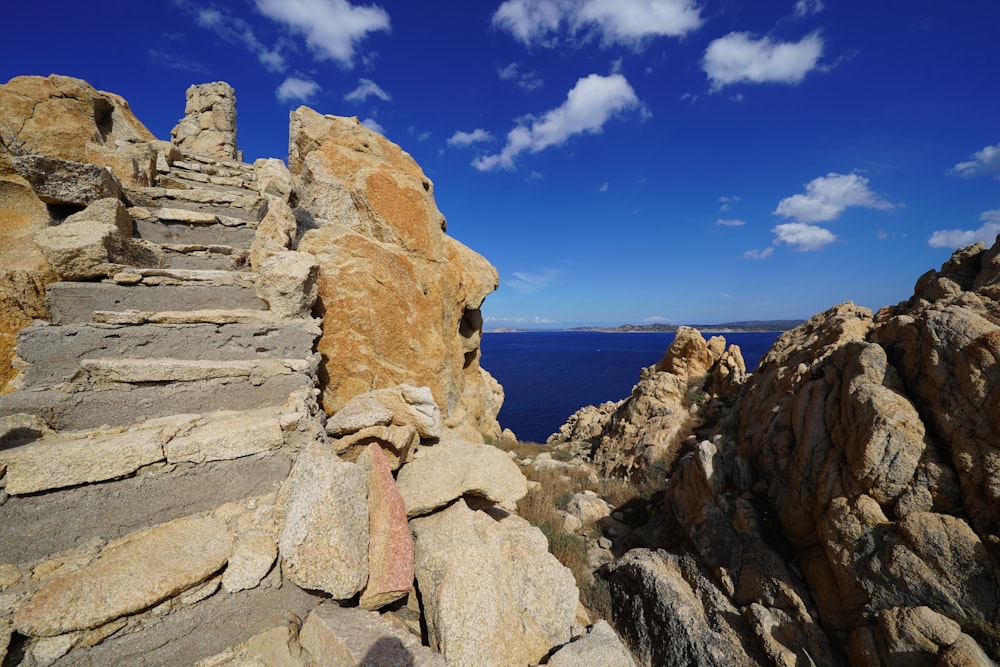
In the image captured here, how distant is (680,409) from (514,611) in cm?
1302

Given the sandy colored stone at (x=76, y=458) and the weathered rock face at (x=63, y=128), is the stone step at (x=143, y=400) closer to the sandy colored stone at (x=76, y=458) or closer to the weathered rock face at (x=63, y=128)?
the sandy colored stone at (x=76, y=458)

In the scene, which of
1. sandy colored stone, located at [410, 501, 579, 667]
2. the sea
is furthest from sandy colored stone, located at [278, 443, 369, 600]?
the sea

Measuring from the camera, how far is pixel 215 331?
3.80 m

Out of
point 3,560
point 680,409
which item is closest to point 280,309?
point 3,560

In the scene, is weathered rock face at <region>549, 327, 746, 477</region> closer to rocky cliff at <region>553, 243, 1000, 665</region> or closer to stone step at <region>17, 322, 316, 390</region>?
rocky cliff at <region>553, 243, 1000, 665</region>

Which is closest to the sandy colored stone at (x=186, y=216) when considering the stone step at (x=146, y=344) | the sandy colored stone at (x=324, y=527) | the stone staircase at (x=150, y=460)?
the stone staircase at (x=150, y=460)

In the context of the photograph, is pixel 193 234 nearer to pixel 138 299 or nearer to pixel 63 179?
pixel 63 179

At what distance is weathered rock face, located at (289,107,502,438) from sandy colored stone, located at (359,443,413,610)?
1.97 meters

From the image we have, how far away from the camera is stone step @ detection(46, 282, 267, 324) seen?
347 centimetres

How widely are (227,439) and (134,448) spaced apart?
55cm

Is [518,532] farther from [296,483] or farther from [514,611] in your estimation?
[296,483]

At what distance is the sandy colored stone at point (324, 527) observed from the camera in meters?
2.70

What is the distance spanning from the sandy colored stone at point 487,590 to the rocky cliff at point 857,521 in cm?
285

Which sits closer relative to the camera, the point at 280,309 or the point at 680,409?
the point at 280,309
